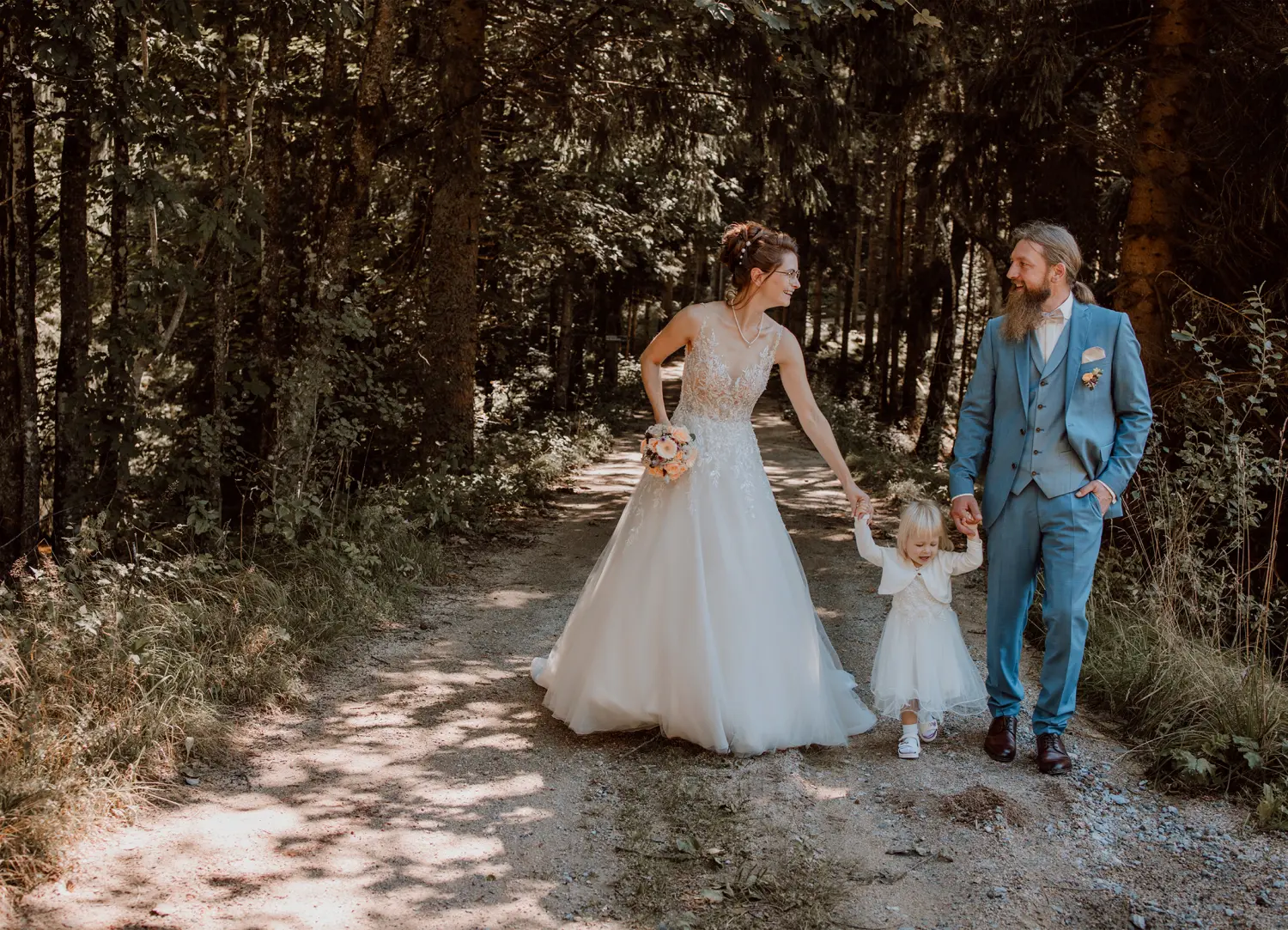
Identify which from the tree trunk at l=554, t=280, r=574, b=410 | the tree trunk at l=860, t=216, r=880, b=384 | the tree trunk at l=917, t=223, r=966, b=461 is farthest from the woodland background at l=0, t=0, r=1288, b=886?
the tree trunk at l=860, t=216, r=880, b=384

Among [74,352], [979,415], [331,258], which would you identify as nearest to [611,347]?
[331,258]

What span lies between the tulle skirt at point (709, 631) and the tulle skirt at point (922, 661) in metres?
0.34

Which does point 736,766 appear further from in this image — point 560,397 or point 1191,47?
point 560,397

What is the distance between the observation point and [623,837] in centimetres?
415

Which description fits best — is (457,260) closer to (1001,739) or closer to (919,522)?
(919,522)

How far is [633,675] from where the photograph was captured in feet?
16.8

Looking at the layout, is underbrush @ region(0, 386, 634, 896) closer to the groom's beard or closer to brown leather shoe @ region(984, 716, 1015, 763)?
brown leather shoe @ region(984, 716, 1015, 763)

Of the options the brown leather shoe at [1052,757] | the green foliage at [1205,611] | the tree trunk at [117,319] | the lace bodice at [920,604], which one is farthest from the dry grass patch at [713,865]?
the tree trunk at [117,319]

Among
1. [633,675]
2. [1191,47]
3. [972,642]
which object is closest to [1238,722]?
[972,642]

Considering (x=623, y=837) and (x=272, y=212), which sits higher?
(x=272, y=212)

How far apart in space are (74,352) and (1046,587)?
269 inches

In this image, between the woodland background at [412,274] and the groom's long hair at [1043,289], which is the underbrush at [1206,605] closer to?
the woodland background at [412,274]

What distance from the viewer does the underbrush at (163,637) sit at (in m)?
3.95

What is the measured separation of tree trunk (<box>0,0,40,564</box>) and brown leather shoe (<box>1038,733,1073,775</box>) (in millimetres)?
6287
